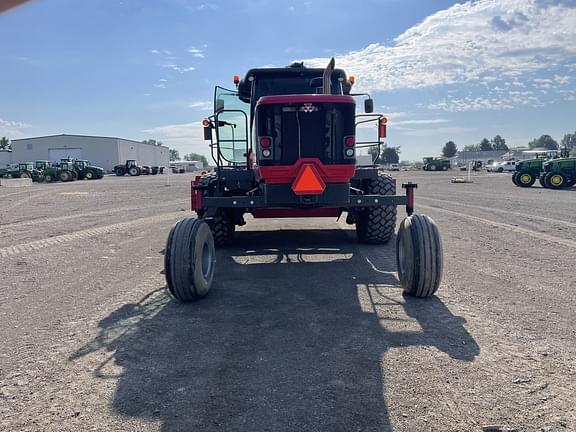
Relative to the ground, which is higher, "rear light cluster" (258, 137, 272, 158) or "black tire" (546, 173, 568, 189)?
"rear light cluster" (258, 137, 272, 158)

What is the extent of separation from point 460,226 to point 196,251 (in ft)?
24.9

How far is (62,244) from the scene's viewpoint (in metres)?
8.85

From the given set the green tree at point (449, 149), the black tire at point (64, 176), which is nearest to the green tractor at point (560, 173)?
the black tire at point (64, 176)

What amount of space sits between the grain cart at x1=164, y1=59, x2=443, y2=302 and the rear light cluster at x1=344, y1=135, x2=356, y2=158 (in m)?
0.01

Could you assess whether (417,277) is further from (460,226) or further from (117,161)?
(117,161)

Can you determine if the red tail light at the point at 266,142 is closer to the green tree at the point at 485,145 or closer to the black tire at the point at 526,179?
the black tire at the point at 526,179

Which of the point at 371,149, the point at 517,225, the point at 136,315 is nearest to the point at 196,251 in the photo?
the point at 136,315

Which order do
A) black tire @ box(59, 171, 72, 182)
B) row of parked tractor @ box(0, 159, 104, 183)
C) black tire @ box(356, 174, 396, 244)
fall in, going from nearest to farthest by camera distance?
black tire @ box(356, 174, 396, 244) < row of parked tractor @ box(0, 159, 104, 183) < black tire @ box(59, 171, 72, 182)

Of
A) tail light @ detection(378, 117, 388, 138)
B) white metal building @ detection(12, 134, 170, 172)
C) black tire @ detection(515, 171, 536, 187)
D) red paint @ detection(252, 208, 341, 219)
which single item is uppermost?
white metal building @ detection(12, 134, 170, 172)

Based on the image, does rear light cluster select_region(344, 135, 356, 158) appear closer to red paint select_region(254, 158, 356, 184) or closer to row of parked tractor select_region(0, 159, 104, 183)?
red paint select_region(254, 158, 356, 184)

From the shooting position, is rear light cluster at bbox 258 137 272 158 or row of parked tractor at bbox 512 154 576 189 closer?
rear light cluster at bbox 258 137 272 158

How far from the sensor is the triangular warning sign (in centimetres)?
539

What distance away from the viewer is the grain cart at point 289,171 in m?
4.89

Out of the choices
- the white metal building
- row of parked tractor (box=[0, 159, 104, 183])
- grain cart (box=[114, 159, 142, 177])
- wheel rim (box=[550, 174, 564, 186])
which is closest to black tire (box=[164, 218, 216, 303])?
wheel rim (box=[550, 174, 564, 186])
